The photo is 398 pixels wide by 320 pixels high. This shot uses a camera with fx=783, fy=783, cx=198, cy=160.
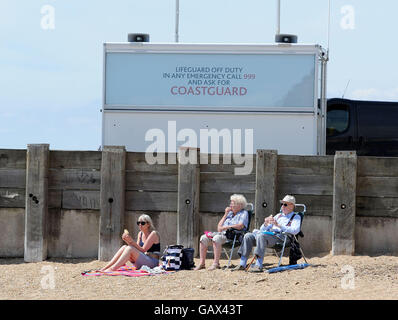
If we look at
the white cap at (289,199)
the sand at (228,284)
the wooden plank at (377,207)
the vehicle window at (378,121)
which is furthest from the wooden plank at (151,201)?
the vehicle window at (378,121)

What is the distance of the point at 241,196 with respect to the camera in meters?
10.8

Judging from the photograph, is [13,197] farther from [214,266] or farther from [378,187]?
[378,187]

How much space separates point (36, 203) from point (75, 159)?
2.92ft

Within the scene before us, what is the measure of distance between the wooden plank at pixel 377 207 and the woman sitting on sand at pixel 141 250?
2991 mm

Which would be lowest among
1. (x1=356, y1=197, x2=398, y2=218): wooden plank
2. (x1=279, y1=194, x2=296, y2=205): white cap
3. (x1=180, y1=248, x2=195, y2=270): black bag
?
(x1=180, y1=248, x2=195, y2=270): black bag

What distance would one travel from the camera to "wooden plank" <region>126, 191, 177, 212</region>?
1168 centimetres

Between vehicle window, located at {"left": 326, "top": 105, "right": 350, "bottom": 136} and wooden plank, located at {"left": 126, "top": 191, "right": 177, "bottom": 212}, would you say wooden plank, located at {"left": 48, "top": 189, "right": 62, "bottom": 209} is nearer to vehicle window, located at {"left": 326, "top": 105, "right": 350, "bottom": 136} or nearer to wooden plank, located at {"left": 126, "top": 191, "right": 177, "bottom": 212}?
wooden plank, located at {"left": 126, "top": 191, "right": 177, "bottom": 212}

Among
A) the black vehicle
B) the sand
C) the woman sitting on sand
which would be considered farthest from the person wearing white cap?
the black vehicle

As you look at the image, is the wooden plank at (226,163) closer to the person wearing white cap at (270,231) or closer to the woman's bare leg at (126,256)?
the person wearing white cap at (270,231)

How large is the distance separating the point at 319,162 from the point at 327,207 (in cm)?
66

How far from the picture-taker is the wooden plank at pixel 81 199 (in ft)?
38.9

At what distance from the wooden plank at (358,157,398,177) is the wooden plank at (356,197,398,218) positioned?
0.36 metres

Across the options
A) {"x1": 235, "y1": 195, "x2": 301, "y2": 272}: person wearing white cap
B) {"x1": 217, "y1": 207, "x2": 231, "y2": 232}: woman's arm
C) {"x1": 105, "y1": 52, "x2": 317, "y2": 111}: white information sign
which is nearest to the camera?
{"x1": 235, "y1": 195, "x2": 301, "y2": 272}: person wearing white cap
